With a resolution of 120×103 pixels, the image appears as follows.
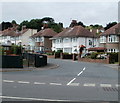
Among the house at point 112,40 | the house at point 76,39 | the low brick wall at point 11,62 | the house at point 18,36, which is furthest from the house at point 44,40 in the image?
the low brick wall at point 11,62

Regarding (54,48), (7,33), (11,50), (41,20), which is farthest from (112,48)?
(41,20)

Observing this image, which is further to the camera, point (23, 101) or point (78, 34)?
point (78, 34)

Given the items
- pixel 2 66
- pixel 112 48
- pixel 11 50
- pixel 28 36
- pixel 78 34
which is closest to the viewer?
pixel 2 66

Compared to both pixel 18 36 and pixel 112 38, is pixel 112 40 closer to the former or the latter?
pixel 112 38

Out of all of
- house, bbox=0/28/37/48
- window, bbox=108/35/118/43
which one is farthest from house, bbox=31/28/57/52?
window, bbox=108/35/118/43

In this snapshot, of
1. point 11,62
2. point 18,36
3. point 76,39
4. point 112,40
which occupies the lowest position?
point 11,62

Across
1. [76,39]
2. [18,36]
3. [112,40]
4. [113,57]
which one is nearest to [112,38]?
[112,40]

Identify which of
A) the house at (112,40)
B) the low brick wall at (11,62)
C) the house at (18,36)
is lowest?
the low brick wall at (11,62)

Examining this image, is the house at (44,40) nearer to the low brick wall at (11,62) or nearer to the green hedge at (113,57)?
the green hedge at (113,57)

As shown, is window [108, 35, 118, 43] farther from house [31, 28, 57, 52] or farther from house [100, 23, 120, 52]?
house [31, 28, 57, 52]

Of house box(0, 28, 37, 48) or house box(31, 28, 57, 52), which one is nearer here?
house box(31, 28, 57, 52)

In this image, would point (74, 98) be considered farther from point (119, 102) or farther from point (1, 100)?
point (1, 100)

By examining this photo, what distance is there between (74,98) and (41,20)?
118 metres

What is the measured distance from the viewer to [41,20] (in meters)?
126
